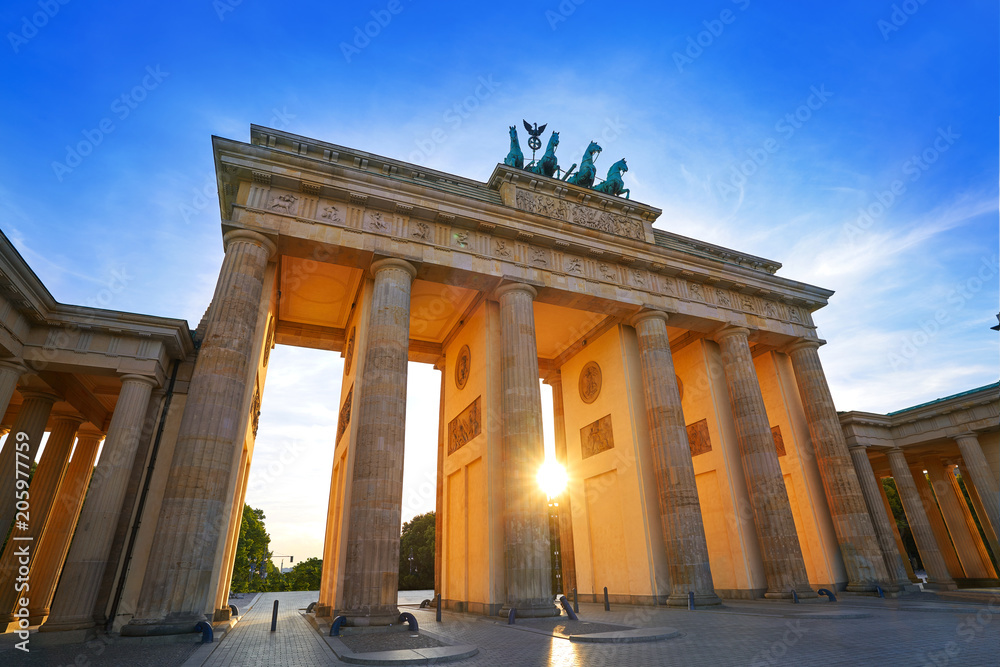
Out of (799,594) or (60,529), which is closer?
(60,529)

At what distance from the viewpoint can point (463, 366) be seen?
2062 centimetres

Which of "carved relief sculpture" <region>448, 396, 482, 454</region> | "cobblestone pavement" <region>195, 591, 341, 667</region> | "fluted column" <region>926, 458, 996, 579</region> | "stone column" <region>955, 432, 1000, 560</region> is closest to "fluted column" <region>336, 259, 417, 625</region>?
"cobblestone pavement" <region>195, 591, 341, 667</region>

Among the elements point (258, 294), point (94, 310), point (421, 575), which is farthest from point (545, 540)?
point (421, 575)

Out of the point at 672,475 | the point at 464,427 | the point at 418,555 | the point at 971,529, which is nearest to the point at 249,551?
the point at 418,555

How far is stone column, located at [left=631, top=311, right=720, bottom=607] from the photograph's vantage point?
15758mm

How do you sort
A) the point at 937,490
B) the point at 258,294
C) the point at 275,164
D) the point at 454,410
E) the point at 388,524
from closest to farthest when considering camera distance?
1. the point at 388,524
2. the point at 258,294
3. the point at 275,164
4. the point at 454,410
5. the point at 937,490

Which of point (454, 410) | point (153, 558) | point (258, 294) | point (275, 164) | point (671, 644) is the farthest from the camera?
point (454, 410)

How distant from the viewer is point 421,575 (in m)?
48.7

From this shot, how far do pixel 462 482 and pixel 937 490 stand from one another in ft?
84.4

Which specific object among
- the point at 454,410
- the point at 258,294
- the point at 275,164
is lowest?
the point at 454,410

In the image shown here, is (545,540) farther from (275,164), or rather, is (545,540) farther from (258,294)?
(275,164)

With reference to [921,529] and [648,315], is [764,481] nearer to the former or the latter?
[648,315]

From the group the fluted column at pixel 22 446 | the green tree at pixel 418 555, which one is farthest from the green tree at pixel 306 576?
A: the fluted column at pixel 22 446

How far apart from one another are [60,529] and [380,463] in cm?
1146
